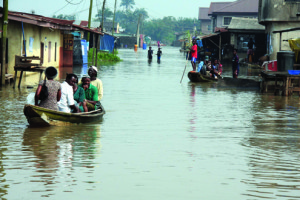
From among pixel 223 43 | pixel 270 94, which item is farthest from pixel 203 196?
pixel 223 43

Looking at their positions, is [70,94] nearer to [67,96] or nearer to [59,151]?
[67,96]

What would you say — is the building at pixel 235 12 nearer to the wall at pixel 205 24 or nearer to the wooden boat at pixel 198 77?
the wall at pixel 205 24

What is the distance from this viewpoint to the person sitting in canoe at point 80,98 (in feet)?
44.3

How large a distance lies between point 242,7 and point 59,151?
8020 cm

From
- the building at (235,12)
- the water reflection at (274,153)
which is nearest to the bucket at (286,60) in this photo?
the water reflection at (274,153)

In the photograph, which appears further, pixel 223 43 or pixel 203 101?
pixel 223 43

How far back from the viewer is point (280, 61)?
79.5ft

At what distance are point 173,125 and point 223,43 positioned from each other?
44.6 meters

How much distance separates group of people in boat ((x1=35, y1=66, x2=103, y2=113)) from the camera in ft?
40.5

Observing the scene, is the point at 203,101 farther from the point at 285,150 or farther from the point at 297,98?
the point at 285,150

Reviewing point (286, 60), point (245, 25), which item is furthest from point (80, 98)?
point (245, 25)

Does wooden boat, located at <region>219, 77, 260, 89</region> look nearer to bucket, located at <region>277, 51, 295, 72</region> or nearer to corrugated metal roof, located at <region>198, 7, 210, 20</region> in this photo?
bucket, located at <region>277, 51, 295, 72</region>

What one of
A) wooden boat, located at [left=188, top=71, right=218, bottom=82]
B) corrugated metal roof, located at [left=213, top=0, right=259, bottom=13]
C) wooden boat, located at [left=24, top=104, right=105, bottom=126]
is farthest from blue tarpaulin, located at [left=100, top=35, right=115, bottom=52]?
wooden boat, located at [left=24, top=104, right=105, bottom=126]

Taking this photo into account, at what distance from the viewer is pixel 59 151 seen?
1010 centimetres
